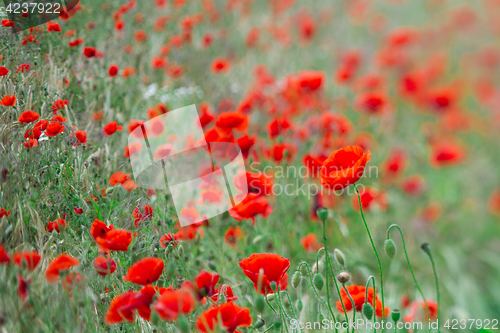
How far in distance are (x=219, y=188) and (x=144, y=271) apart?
658 mm

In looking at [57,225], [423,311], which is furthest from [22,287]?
[423,311]

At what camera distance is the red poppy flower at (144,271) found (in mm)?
788

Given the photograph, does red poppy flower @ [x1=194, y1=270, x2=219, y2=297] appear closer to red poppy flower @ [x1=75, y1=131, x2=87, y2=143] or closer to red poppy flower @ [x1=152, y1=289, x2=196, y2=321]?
red poppy flower @ [x1=152, y1=289, x2=196, y2=321]

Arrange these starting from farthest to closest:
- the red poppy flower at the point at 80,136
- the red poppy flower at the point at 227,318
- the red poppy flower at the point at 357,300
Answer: the red poppy flower at the point at 80,136, the red poppy flower at the point at 357,300, the red poppy flower at the point at 227,318

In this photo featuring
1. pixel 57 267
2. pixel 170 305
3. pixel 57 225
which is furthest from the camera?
pixel 57 225

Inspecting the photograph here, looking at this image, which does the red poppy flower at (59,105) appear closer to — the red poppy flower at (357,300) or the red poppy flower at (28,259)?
the red poppy flower at (28,259)

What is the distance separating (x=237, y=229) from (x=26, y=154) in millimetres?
791

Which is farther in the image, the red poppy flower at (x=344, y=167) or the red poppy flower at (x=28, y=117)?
the red poppy flower at (x=28, y=117)

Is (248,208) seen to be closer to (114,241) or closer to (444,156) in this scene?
(114,241)

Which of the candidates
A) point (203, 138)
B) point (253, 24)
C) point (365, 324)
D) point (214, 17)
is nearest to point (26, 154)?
point (203, 138)

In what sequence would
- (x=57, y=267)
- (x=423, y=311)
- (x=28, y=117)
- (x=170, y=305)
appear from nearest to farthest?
(x=170, y=305), (x=57, y=267), (x=28, y=117), (x=423, y=311)

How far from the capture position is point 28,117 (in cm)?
105

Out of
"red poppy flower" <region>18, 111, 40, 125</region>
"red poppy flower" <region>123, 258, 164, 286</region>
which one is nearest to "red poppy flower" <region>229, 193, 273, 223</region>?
"red poppy flower" <region>123, 258, 164, 286</region>

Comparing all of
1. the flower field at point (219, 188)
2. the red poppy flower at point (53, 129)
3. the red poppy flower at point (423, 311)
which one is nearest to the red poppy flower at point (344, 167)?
the flower field at point (219, 188)
